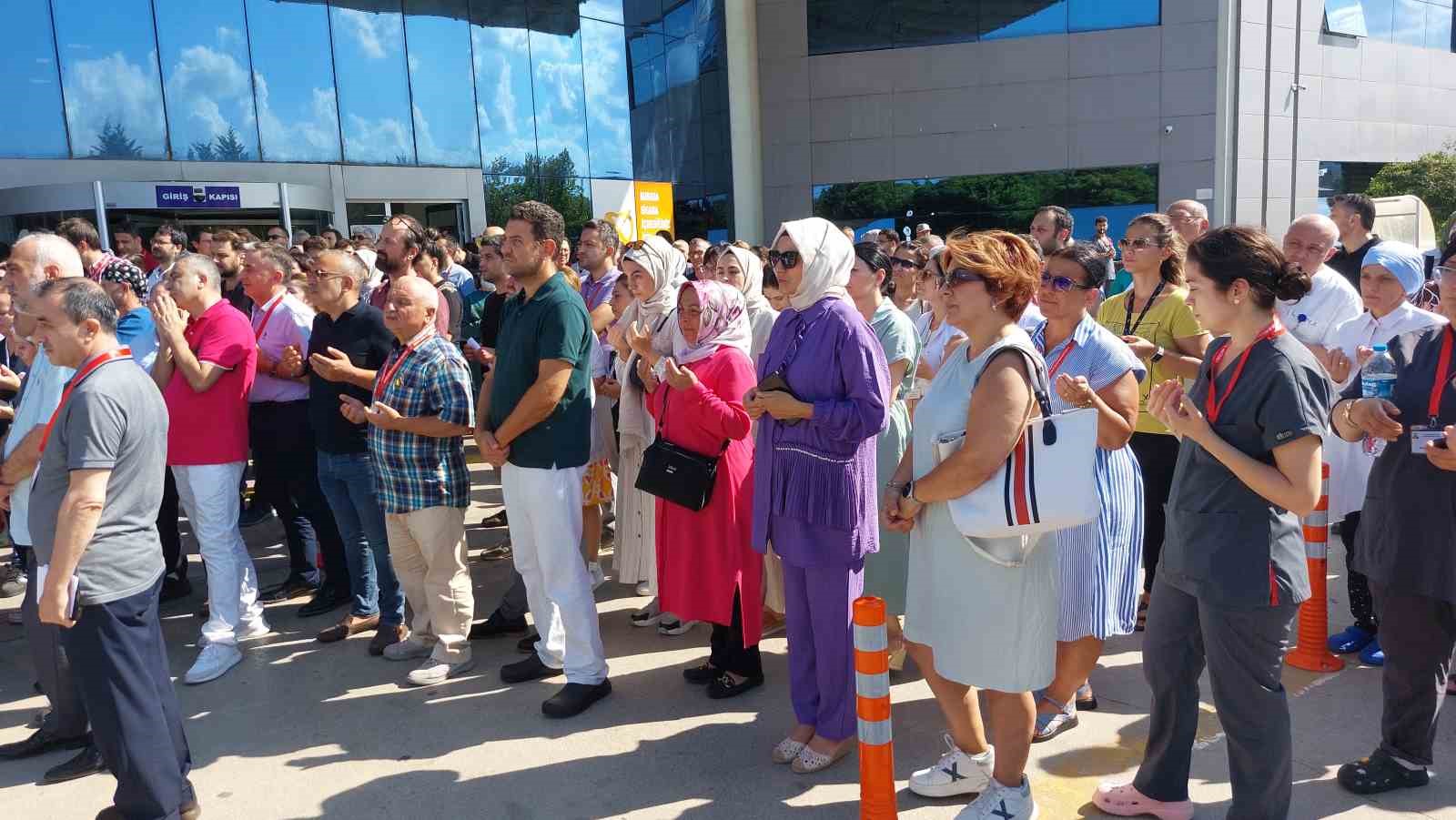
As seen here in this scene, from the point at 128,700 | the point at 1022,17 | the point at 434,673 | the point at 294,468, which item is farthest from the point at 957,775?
the point at 1022,17

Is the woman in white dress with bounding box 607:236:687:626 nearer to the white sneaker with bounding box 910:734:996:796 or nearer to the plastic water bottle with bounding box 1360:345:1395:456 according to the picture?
the white sneaker with bounding box 910:734:996:796

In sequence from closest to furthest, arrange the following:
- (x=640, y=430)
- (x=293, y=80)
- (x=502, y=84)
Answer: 1. (x=640, y=430)
2. (x=293, y=80)
3. (x=502, y=84)

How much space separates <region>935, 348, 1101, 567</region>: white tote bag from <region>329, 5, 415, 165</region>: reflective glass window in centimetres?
2014

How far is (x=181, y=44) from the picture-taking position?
18000mm

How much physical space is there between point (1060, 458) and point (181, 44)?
20066mm

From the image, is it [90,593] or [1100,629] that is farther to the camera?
[1100,629]

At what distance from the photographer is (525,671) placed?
4.64m

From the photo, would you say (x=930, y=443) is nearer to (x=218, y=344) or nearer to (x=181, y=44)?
(x=218, y=344)

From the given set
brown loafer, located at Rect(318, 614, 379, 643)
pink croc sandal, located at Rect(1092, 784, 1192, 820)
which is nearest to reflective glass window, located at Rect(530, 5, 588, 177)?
brown loafer, located at Rect(318, 614, 379, 643)

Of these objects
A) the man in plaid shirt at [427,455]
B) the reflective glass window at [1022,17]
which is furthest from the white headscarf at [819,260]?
the reflective glass window at [1022,17]

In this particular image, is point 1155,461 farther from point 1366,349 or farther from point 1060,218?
point 1060,218

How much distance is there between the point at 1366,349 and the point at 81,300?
510 cm

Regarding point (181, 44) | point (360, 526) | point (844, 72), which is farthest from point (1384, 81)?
point (360, 526)

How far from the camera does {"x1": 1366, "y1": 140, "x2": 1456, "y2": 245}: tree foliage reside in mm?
24328
